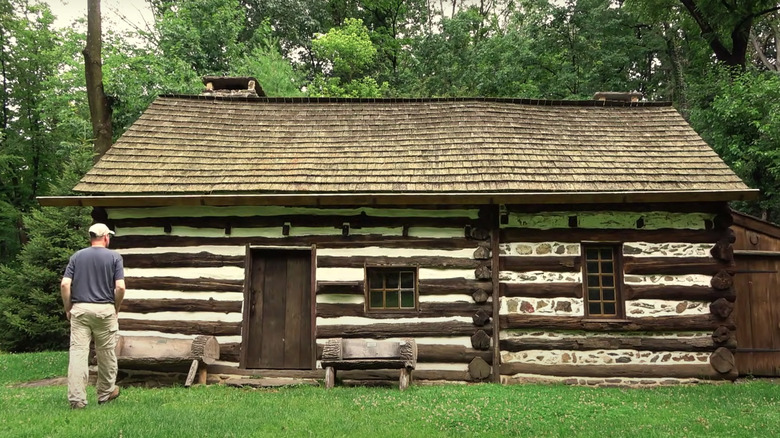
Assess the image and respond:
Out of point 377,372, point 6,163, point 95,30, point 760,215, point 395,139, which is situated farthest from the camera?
point 6,163

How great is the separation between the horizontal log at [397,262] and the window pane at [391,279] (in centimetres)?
28

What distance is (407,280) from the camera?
332 inches

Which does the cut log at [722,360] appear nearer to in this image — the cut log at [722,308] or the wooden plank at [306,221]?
the cut log at [722,308]

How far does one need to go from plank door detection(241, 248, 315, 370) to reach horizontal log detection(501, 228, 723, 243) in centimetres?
344

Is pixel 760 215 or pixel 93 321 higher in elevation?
pixel 760 215

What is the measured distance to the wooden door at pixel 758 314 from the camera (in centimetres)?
905

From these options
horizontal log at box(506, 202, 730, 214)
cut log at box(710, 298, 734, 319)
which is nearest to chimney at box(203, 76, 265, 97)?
horizontal log at box(506, 202, 730, 214)

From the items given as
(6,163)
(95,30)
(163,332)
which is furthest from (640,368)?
(6,163)

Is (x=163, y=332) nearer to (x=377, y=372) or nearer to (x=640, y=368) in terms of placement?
(x=377, y=372)

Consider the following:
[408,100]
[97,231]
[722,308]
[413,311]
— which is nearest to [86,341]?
[97,231]

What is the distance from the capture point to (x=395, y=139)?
9.98m

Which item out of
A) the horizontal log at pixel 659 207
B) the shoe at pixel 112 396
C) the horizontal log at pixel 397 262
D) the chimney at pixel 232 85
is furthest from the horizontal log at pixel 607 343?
the chimney at pixel 232 85

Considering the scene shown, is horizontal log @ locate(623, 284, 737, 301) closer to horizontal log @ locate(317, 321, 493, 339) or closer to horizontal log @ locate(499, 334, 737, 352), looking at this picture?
horizontal log @ locate(499, 334, 737, 352)

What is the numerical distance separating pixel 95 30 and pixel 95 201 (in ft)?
24.1
